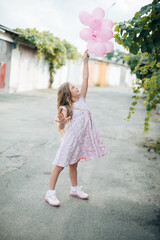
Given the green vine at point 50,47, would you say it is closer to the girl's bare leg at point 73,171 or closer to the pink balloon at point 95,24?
the pink balloon at point 95,24

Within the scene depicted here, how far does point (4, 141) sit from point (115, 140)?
2211mm

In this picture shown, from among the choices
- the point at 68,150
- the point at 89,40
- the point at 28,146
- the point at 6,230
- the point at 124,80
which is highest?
the point at 124,80

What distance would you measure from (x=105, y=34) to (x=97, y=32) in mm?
131

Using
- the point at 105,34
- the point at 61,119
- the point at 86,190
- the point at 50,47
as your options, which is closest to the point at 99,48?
the point at 105,34

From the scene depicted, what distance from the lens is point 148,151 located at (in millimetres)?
4730

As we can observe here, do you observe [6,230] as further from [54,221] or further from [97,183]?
[97,183]

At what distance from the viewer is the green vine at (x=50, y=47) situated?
41.7 ft

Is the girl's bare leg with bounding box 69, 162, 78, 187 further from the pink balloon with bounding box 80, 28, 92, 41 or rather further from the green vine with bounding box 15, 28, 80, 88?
the green vine with bounding box 15, 28, 80, 88

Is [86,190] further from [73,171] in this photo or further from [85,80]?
[85,80]

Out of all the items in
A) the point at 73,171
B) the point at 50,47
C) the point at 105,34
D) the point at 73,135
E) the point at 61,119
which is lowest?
the point at 73,171

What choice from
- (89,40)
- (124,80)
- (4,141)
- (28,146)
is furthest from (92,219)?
(124,80)

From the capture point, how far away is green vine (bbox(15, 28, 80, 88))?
41.7 feet

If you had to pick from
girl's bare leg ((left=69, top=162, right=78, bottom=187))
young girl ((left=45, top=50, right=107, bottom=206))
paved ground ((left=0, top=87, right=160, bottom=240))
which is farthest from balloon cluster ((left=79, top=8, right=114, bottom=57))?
paved ground ((left=0, top=87, right=160, bottom=240))

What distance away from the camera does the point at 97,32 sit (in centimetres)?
266
